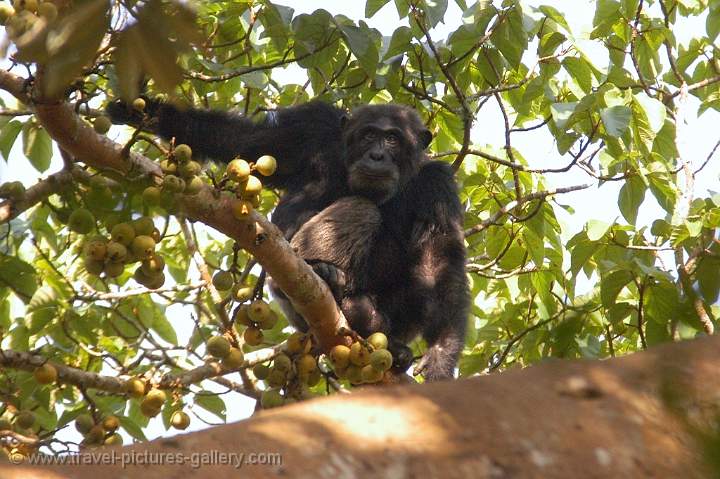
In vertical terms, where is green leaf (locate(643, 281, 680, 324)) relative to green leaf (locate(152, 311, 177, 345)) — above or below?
below

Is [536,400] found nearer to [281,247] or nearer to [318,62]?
[281,247]

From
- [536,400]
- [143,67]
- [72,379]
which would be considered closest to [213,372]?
[72,379]

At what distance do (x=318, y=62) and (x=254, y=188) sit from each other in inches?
71.2

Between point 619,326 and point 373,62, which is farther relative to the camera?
point 619,326

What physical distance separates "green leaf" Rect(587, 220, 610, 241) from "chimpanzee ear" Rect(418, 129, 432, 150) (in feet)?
6.08

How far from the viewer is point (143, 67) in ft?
5.37

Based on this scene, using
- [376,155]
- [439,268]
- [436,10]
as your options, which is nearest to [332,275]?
[439,268]

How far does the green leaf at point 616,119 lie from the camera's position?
507 cm

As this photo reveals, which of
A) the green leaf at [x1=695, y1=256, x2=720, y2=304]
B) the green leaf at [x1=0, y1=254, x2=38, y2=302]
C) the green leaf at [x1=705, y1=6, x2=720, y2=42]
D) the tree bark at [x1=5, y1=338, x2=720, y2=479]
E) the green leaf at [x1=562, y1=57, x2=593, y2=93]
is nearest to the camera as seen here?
the tree bark at [x1=5, y1=338, x2=720, y2=479]

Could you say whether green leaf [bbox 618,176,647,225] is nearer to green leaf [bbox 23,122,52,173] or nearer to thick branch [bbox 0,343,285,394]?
thick branch [bbox 0,343,285,394]

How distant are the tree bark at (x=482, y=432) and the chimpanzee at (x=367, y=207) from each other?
3684 millimetres

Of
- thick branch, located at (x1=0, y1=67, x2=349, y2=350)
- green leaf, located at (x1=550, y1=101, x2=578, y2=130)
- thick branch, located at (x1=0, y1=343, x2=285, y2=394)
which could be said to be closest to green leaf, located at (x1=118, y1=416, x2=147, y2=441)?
thick branch, located at (x1=0, y1=343, x2=285, y2=394)

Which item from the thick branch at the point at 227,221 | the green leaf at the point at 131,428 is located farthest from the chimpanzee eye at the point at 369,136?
the green leaf at the point at 131,428

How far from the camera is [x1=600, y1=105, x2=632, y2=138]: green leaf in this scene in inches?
200
